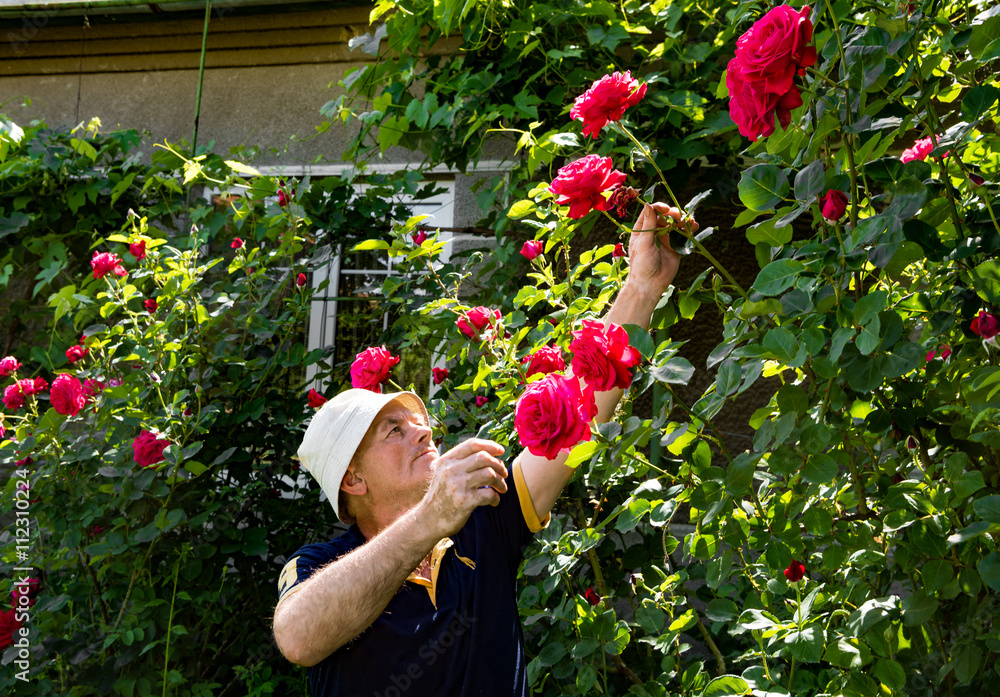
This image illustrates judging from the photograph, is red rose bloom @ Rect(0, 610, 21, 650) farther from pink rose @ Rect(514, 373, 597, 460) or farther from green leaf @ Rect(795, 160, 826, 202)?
green leaf @ Rect(795, 160, 826, 202)

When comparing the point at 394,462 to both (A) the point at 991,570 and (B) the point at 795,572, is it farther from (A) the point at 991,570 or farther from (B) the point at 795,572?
(A) the point at 991,570

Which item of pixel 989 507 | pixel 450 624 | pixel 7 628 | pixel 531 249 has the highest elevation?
pixel 531 249

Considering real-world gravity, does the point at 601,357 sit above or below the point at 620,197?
below

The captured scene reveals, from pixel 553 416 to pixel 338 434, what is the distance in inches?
37.7

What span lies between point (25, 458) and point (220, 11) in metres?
2.73

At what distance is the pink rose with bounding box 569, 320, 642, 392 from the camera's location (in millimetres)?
1193

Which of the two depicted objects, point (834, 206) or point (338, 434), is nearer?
point (834, 206)

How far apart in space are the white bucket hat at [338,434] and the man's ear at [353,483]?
0.07 feet

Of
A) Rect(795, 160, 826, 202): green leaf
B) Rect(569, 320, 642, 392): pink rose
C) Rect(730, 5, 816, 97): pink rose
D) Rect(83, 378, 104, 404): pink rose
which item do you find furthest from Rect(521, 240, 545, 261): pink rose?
Rect(83, 378, 104, 404): pink rose

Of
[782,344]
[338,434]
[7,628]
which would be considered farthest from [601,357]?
[7,628]

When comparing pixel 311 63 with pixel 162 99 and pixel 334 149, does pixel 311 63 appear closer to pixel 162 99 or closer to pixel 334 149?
pixel 334 149

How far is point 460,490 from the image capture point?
147cm

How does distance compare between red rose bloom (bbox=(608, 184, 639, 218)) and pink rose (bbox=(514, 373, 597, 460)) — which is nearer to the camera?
pink rose (bbox=(514, 373, 597, 460))

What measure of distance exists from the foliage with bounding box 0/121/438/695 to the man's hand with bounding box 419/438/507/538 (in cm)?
150
